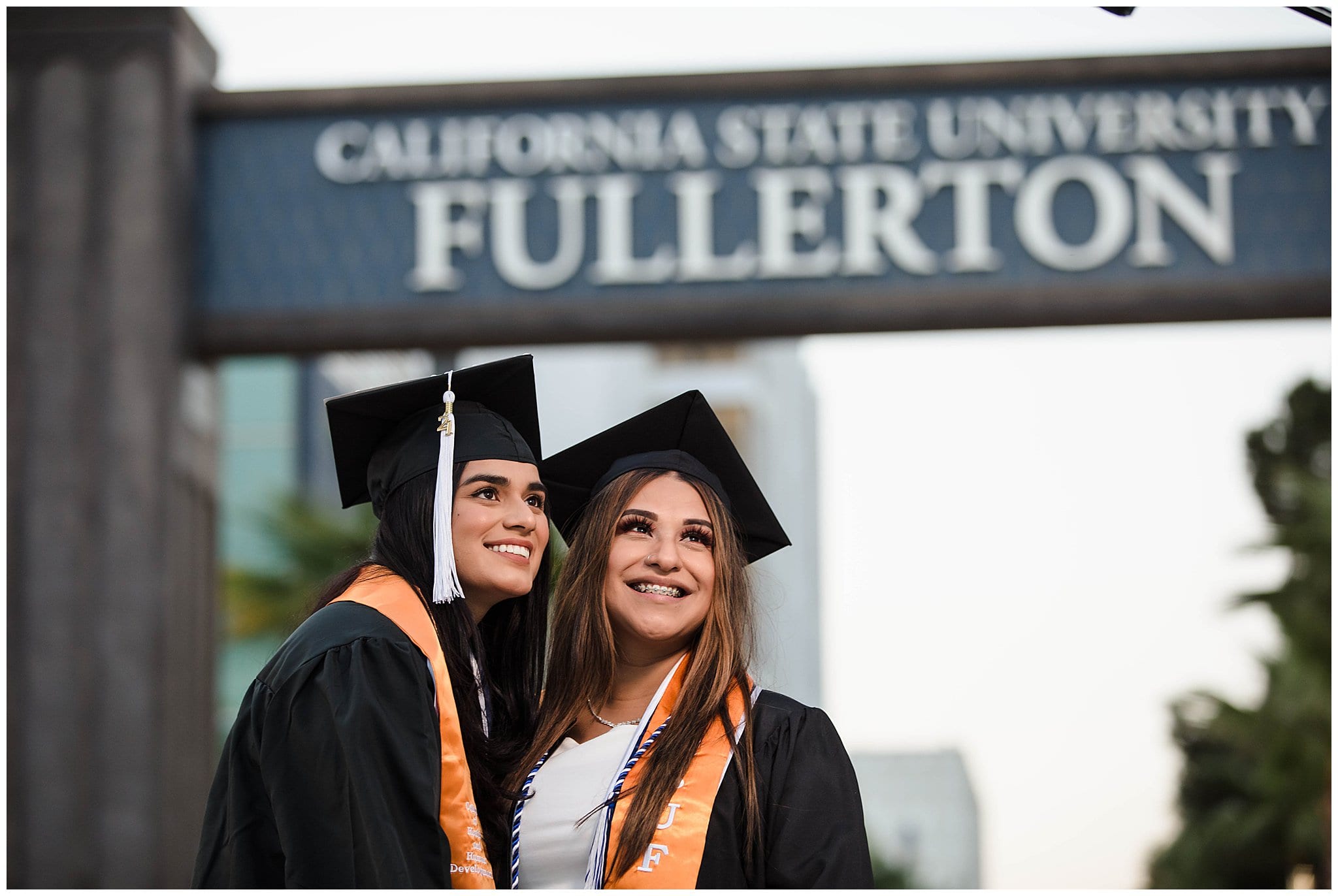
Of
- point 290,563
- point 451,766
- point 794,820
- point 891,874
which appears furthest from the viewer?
point 891,874

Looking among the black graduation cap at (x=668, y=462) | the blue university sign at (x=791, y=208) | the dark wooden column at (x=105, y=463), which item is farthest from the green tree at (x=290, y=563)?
the black graduation cap at (x=668, y=462)

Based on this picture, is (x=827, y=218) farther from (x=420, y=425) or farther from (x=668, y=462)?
(x=420, y=425)

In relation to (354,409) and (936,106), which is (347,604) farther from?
(936,106)

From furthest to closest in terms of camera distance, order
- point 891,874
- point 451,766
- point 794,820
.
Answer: point 891,874, point 794,820, point 451,766

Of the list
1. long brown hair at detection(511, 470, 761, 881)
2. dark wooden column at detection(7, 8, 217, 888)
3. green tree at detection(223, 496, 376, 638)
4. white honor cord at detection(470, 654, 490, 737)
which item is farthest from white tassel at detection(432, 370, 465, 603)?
green tree at detection(223, 496, 376, 638)

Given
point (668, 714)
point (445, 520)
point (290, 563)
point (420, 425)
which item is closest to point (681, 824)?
point (668, 714)

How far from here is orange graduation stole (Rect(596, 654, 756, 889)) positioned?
2.84 metres

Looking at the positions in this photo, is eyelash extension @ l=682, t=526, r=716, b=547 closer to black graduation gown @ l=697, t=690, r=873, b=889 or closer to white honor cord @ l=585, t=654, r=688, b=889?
white honor cord @ l=585, t=654, r=688, b=889

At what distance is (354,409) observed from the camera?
3211 mm

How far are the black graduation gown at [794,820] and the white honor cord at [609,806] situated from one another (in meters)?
0.18

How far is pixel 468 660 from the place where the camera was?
9.93ft

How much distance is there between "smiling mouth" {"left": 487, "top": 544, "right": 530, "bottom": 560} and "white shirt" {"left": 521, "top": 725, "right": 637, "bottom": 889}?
40 centimetres

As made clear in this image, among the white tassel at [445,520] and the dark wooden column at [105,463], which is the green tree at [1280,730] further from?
the white tassel at [445,520]

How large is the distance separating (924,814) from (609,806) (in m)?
15.0
